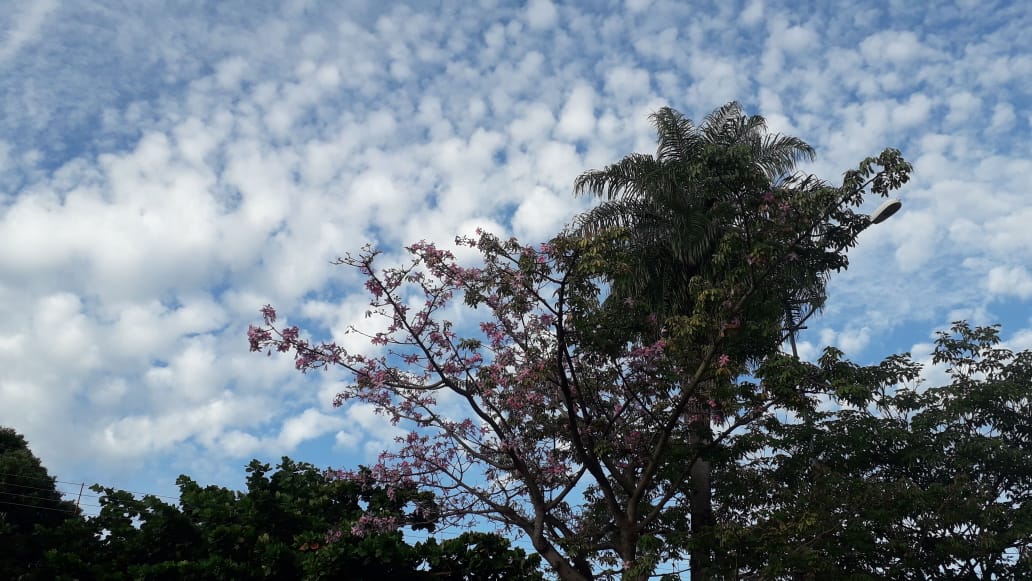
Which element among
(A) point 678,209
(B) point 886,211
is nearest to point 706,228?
(A) point 678,209

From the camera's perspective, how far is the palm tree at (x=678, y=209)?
18.8m

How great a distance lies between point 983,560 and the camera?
55.6 feet

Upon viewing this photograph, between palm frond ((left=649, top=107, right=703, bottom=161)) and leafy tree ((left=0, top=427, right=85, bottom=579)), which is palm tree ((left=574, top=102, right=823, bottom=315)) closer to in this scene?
palm frond ((left=649, top=107, right=703, bottom=161))

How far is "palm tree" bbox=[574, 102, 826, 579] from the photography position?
61.8ft

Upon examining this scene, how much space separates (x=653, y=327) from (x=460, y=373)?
4047mm

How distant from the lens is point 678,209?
19516mm

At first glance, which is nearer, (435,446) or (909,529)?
(435,446)

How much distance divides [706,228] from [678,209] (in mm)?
923

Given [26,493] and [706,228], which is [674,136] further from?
[26,493]

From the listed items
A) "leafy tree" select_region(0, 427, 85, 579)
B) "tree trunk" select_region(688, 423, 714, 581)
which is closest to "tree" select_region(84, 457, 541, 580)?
"tree trunk" select_region(688, 423, 714, 581)

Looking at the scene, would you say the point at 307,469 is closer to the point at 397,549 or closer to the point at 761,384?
the point at 397,549

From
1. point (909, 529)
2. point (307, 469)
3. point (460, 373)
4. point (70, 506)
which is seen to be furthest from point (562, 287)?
point (70, 506)

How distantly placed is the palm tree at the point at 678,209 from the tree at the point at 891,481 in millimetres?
2014

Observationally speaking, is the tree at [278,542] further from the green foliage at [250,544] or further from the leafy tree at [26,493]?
the leafy tree at [26,493]
